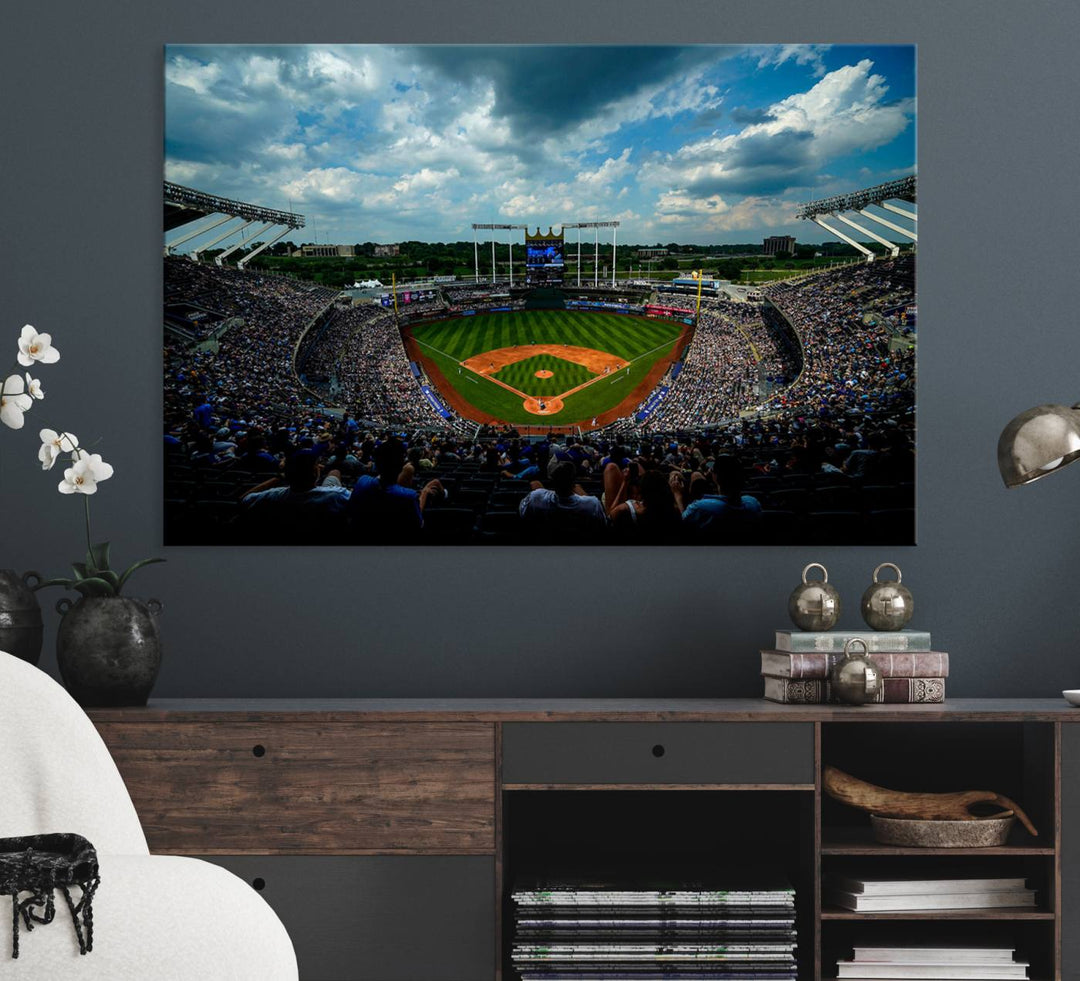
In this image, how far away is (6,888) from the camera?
147 cm

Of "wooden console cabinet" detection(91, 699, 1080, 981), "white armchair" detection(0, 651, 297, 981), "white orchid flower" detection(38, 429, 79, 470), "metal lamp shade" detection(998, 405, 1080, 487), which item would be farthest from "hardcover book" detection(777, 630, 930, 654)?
"white orchid flower" detection(38, 429, 79, 470)

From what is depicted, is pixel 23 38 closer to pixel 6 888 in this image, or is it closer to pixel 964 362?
pixel 6 888

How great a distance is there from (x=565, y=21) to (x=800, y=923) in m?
2.11

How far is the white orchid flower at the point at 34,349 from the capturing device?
7.43 ft

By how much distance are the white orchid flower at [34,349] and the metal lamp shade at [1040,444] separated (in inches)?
74.8

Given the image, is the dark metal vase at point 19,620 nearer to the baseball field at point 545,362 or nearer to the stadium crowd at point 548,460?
the stadium crowd at point 548,460

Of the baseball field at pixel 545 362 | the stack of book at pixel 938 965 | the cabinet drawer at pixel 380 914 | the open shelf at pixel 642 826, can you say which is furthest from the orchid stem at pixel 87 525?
the stack of book at pixel 938 965

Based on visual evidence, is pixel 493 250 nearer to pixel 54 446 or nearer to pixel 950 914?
pixel 54 446

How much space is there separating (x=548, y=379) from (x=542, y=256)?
30 cm

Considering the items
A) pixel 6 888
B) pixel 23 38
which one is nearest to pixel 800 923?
pixel 6 888

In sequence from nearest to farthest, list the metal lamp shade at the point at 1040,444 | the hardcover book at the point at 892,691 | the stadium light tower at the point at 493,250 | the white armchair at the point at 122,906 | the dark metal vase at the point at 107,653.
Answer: the white armchair at the point at 122,906 → the metal lamp shade at the point at 1040,444 → the dark metal vase at the point at 107,653 → the hardcover book at the point at 892,691 → the stadium light tower at the point at 493,250

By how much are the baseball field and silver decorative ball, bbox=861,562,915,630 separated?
714mm

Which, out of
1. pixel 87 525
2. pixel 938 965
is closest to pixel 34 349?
pixel 87 525

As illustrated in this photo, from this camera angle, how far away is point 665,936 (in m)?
2.26
